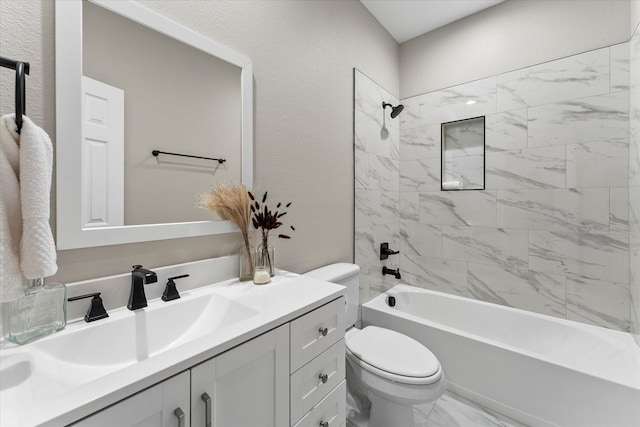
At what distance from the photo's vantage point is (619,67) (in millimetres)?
1749

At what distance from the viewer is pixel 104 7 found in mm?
915

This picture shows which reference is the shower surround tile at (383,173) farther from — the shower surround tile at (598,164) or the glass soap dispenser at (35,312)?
the glass soap dispenser at (35,312)

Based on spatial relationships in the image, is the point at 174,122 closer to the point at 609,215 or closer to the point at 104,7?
the point at 104,7

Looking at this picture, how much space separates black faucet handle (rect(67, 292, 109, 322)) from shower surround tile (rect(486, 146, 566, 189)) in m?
2.50

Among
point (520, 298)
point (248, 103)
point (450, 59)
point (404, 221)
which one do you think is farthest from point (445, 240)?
point (248, 103)

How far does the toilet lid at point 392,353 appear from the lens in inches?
52.0

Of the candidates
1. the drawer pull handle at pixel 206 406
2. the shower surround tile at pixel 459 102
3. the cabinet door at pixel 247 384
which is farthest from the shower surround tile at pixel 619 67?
the drawer pull handle at pixel 206 406

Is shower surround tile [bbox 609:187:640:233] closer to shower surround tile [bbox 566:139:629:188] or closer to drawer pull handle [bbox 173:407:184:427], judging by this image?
shower surround tile [bbox 566:139:629:188]

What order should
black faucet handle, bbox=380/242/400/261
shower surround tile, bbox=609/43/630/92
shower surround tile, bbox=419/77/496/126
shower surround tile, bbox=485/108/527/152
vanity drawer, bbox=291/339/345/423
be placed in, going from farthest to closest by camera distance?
black faucet handle, bbox=380/242/400/261
shower surround tile, bbox=419/77/496/126
shower surround tile, bbox=485/108/527/152
shower surround tile, bbox=609/43/630/92
vanity drawer, bbox=291/339/345/423

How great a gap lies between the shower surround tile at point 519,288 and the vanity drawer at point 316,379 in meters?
1.68

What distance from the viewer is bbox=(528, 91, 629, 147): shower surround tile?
175 cm

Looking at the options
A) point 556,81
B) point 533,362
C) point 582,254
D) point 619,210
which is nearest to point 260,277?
point 533,362

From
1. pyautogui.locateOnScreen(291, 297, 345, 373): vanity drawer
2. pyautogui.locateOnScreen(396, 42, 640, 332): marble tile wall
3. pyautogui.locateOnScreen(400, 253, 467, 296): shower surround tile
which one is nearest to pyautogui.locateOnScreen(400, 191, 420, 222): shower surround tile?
pyautogui.locateOnScreen(396, 42, 640, 332): marble tile wall

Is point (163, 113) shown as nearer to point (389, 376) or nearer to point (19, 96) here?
point (19, 96)
